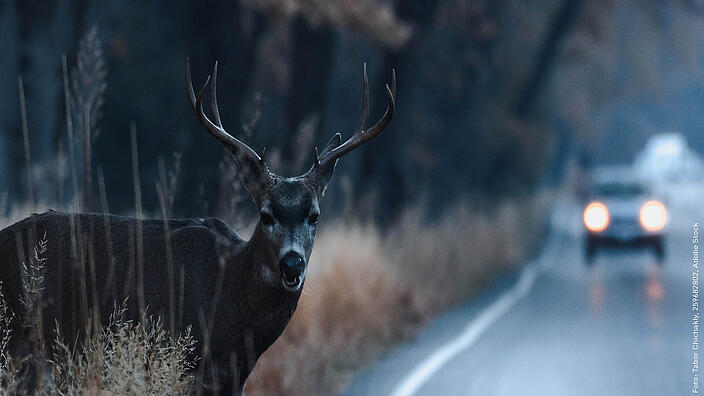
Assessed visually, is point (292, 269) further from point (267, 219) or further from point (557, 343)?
point (557, 343)

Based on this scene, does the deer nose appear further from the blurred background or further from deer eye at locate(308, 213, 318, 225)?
the blurred background

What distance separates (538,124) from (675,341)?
25912 millimetres

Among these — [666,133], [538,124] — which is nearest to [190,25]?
[538,124]

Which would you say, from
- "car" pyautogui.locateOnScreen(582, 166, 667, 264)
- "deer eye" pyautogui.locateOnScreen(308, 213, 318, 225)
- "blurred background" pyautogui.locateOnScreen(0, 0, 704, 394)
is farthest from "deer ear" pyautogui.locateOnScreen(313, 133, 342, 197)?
"car" pyautogui.locateOnScreen(582, 166, 667, 264)

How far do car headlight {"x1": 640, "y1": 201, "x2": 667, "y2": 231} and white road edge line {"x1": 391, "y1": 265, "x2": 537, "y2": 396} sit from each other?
4.59 metres

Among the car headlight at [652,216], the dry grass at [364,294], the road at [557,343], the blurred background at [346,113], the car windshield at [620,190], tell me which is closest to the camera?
the dry grass at [364,294]

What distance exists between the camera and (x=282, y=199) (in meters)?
7.30

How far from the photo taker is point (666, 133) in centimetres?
9612

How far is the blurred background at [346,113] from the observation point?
13195 mm

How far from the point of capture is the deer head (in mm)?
7062

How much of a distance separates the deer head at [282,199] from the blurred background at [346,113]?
1.69ft

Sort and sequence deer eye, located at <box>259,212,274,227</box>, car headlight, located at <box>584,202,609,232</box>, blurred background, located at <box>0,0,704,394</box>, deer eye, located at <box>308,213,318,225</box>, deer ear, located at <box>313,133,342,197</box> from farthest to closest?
car headlight, located at <box>584,202,609,232</box>
blurred background, located at <box>0,0,704,394</box>
deer ear, located at <box>313,133,342,197</box>
deer eye, located at <box>308,213,318,225</box>
deer eye, located at <box>259,212,274,227</box>

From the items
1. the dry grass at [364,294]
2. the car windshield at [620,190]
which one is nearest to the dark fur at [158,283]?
the dry grass at [364,294]
